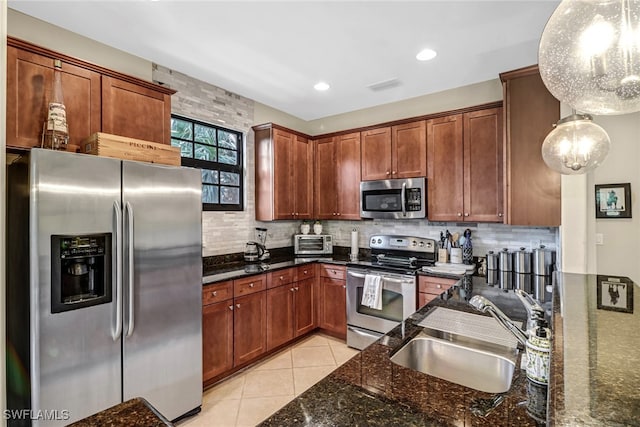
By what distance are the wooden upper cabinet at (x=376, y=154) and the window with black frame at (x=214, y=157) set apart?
150 cm

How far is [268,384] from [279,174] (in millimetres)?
2223

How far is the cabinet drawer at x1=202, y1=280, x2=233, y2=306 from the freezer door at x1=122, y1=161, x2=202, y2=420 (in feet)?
0.77

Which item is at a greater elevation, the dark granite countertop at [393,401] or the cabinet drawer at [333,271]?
the dark granite countertop at [393,401]

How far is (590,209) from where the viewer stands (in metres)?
2.58

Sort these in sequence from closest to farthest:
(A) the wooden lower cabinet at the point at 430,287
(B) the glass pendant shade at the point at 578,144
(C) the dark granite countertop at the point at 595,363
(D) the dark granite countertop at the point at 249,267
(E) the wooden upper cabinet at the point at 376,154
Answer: (C) the dark granite countertop at the point at 595,363 < (B) the glass pendant shade at the point at 578,144 < (D) the dark granite countertop at the point at 249,267 < (A) the wooden lower cabinet at the point at 430,287 < (E) the wooden upper cabinet at the point at 376,154

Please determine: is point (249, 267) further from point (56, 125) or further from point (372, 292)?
point (56, 125)

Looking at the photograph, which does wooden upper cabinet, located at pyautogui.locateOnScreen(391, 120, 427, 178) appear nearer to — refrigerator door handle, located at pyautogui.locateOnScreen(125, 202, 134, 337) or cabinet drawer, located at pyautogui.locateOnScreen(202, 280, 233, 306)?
cabinet drawer, located at pyautogui.locateOnScreen(202, 280, 233, 306)

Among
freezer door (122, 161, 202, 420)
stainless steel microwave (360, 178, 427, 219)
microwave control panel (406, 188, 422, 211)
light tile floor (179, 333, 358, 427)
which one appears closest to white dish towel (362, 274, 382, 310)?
light tile floor (179, 333, 358, 427)

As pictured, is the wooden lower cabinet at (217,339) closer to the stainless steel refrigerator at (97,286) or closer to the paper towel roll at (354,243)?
the stainless steel refrigerator at (97,286)

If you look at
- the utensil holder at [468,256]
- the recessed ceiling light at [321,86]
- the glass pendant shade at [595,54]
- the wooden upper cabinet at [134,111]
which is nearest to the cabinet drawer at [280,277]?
the wooden upper cabinet at [134,111]

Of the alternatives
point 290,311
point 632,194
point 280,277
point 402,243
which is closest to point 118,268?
point 280,277

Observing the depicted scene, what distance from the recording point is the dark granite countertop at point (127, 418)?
31.9 inches

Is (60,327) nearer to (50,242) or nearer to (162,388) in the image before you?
(50,242)

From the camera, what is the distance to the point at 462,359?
1.29 metres
